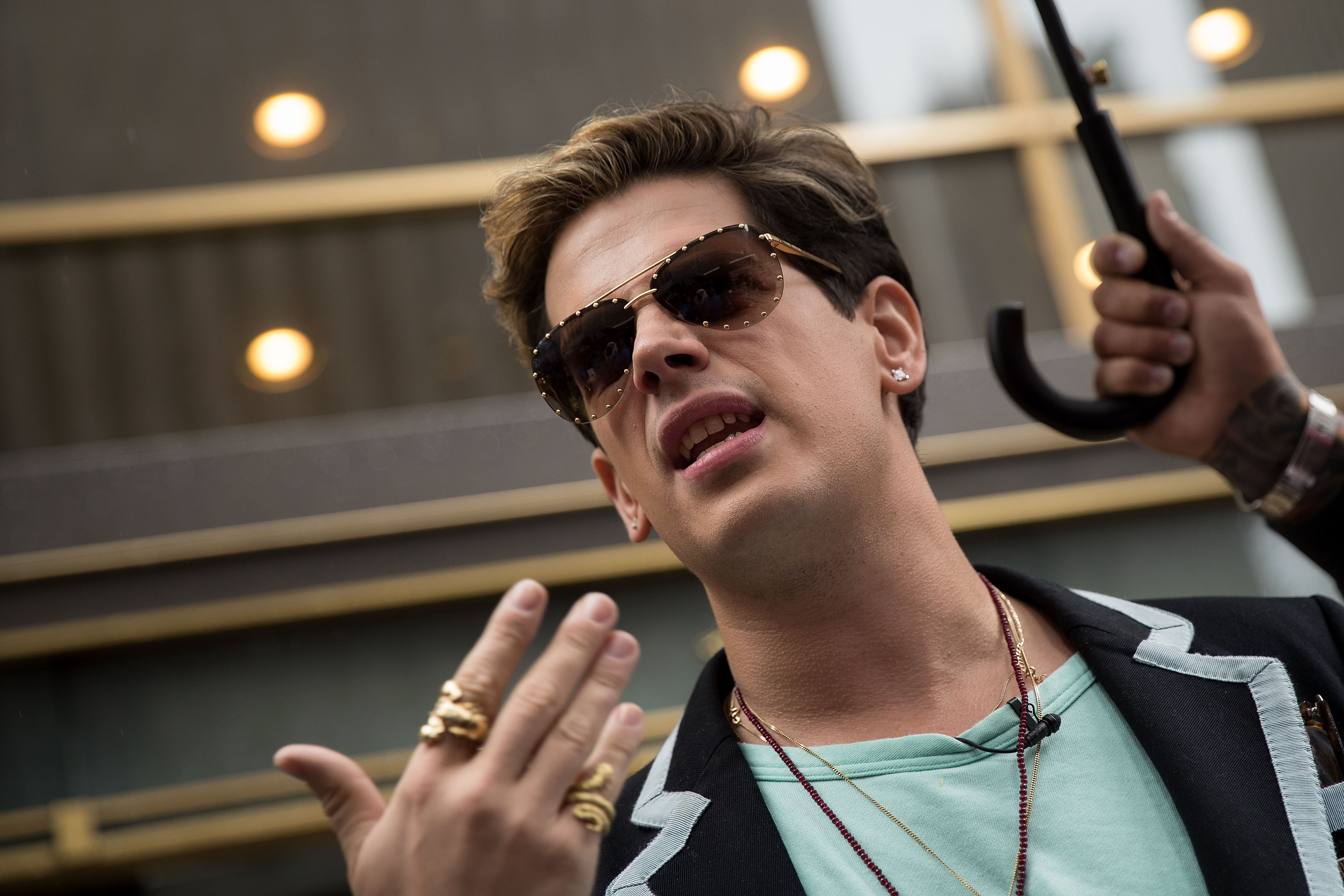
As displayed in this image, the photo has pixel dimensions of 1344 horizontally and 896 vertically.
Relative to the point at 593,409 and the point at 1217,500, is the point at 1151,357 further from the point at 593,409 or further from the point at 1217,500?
the point at 1217,500

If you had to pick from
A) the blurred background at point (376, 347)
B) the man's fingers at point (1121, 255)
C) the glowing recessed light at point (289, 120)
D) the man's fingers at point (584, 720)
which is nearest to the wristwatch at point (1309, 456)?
the man's fingers at point (1121, 255)

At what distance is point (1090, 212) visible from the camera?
3234 mm

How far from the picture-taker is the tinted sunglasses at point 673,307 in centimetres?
139

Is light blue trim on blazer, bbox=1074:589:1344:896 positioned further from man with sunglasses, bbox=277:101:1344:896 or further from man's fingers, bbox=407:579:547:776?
man's fingers, bbox=407:579:547:776

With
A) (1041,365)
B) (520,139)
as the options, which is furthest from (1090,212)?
(520,139)

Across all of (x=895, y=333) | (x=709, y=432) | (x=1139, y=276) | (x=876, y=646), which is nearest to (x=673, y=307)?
(x=709, y=432)

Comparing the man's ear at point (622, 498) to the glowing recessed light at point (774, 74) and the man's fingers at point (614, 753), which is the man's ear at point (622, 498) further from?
the glowing recessed light at point (774, 74)

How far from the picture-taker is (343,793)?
2.65ft

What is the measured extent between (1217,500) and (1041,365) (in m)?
0.70

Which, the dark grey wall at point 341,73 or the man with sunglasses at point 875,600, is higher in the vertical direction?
the dark grey wall at point 341,73

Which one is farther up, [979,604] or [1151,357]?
[1151,357]

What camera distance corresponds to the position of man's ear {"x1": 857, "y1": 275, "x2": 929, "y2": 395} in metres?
1.57

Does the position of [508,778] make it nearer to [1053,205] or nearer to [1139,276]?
[1139,276]

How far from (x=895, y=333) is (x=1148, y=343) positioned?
394 millimetres
